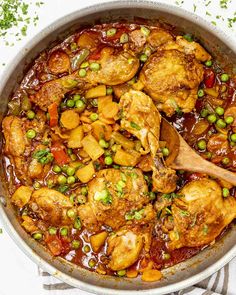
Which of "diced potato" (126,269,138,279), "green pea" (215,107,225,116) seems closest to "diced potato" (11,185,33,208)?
"diced potato" (126,269,138,279)

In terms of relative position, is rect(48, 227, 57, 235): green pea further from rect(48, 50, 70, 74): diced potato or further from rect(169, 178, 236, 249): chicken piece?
rect(48, 50, 70, 74): diced potato

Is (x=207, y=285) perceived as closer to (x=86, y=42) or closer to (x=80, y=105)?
(x=80, y=105)

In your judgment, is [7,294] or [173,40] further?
[7,294]

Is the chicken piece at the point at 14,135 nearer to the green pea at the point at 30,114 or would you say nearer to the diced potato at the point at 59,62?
the green pea at the point at 30,114

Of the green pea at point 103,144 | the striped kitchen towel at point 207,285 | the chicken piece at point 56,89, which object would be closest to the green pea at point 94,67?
the chicken piece at point 56,89

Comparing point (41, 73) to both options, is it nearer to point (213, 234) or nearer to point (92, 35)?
point (92, 35)

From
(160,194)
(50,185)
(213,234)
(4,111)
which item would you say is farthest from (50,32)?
(213,234)

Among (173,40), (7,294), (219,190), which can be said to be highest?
(173,40)

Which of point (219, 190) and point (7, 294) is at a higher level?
point (219, 190)
